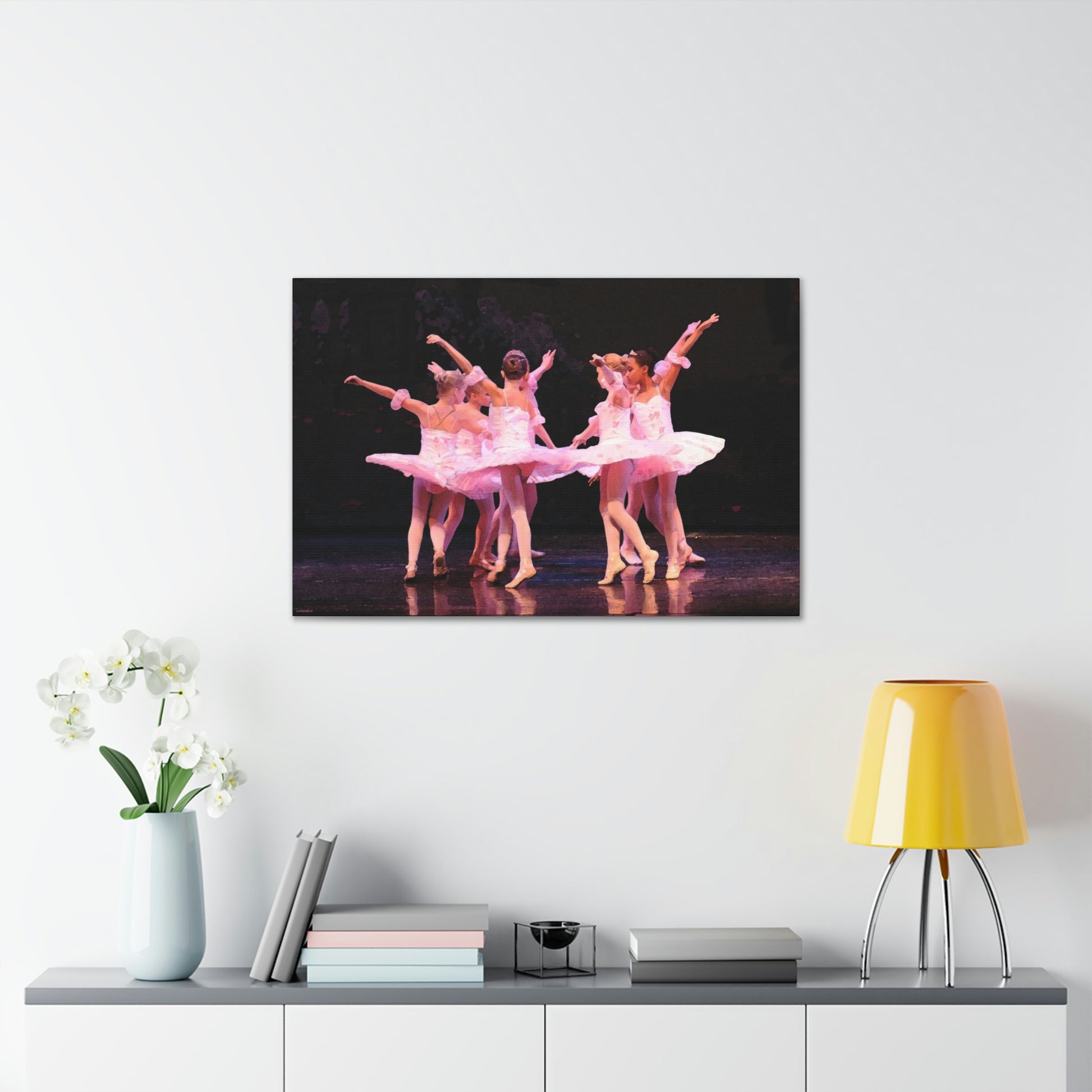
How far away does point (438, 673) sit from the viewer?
2137 millimetres

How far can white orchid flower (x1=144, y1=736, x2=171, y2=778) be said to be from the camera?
1971 mm

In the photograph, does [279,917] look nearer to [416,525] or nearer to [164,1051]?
[164,1051]

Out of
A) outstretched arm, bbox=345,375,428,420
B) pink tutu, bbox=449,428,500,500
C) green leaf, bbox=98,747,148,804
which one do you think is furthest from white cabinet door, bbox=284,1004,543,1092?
outstretched arm, bbox=345,375,428,420

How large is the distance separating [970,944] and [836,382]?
108 cm

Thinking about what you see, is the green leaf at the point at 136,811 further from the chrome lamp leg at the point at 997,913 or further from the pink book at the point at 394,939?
the chrome lamp leg at the point at 997,913

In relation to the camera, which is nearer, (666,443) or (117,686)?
(117,686)

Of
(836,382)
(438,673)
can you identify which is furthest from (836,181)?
(438,673)

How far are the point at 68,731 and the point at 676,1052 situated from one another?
3.87 ft

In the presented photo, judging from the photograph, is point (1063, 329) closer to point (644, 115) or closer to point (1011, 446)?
point (1011, 446)

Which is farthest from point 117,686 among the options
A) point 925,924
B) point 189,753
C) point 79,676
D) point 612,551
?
point 925,924

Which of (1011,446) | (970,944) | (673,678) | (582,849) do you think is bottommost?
(970,944)

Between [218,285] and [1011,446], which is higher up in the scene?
[218,285]

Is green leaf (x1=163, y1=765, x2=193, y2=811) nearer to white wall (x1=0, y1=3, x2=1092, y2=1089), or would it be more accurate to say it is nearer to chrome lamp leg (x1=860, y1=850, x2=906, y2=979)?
white wall (x1=0, y1=3, x2=1092, y2=1089)

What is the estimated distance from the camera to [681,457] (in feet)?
7.06
